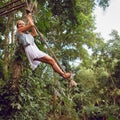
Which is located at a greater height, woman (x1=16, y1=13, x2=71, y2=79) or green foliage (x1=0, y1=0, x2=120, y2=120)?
green foliage (x1=0, y1=0, x2=120, y2=120)

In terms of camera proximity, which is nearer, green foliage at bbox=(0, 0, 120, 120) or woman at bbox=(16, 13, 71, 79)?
woman at bbox=(16, 13, 71, 79)

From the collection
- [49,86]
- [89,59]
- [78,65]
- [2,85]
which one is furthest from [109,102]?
[2,85]

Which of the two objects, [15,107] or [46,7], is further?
[46,7]

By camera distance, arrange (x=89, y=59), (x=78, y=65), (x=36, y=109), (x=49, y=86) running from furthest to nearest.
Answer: (x=78, y=65) < (x=89, y=59) < (x=49, y=86) < (x=36, y=109)

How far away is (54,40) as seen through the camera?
1564cm

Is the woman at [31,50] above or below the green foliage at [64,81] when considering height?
below

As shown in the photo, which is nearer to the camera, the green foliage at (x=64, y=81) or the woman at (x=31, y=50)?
the woman at (x=31, y=50)

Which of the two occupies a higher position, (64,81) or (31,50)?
(64,81)

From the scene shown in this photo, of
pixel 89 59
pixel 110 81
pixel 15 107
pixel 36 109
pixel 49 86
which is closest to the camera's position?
pixel 15 107

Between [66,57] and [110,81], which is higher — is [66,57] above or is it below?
above

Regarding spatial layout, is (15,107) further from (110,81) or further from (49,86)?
(110,81)

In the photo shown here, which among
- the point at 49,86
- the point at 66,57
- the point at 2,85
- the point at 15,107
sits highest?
the point at 66,57

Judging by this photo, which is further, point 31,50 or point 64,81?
point 64,81

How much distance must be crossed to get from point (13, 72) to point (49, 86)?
10.2ft
